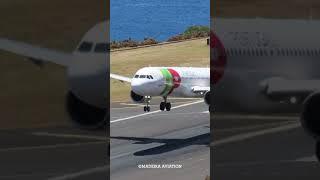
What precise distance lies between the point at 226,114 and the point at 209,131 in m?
1.67

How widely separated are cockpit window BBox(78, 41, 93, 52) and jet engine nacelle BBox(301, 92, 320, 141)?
32.9 ft

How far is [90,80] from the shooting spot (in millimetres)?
27703

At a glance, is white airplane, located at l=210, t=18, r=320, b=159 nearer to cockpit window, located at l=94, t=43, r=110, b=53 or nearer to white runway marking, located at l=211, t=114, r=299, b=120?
white runway marking, located at l=211, t=114, r=299, b=120

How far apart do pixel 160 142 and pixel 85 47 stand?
42.6 ft

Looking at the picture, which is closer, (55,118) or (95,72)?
(95,72)

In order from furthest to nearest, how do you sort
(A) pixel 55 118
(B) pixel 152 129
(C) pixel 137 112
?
1. (C) pixel 137 112
2. (A) pixel 55 118
3. (B) pixel 152 129

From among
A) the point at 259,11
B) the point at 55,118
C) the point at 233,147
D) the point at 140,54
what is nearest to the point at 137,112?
the point at 140,54

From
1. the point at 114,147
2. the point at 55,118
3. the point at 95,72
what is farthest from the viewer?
the point at 55,118

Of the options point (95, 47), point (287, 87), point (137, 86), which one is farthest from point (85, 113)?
point (137, 86)

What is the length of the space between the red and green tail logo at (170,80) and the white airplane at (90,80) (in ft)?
70.4

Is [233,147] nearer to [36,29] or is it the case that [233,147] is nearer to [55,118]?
[55,118]

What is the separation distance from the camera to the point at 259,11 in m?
43.8

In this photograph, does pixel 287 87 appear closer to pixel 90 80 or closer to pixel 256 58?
pixel 256 58

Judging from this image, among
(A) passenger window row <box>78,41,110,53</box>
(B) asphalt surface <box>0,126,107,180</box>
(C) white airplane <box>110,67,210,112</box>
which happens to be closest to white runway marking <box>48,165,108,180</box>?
(B) asphalt surface <box>0,126,107,180</box>
